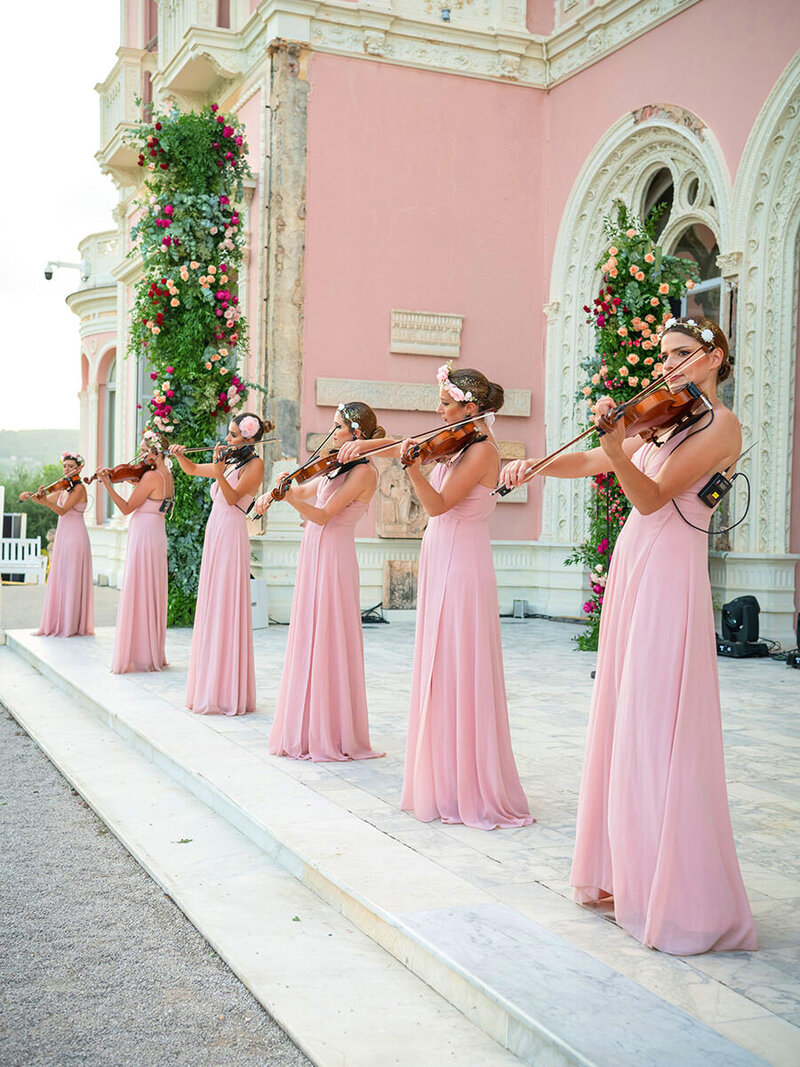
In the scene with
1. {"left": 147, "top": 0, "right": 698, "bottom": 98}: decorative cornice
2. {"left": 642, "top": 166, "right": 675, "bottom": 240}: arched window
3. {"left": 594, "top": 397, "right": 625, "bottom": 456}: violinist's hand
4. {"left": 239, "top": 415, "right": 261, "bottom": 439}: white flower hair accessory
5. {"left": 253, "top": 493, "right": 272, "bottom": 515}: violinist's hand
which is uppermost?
{"left": 147, "top": 0, "right": 698, "bottom": 98}: decorative cornice

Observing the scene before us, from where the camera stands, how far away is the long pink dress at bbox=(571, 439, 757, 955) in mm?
3393

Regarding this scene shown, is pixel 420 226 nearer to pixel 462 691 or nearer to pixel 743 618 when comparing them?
pixel 743 618

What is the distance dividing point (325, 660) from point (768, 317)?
6823mm

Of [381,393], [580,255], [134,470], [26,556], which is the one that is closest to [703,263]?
[580,255]

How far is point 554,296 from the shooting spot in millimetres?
14383

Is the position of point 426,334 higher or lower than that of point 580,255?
lower

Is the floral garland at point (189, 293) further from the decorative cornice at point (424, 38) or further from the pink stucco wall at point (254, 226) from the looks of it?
the decorative cornice at point (424, 38)

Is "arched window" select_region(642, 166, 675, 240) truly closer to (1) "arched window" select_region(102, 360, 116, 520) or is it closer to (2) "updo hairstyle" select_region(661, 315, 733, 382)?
(2) "updo hairstyle" select_region(661, 315, 733, 382)

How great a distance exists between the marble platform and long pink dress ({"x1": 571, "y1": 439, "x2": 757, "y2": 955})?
0.44 feet

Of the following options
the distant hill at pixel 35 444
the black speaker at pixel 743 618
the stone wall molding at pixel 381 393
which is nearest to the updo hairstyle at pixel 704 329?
the black speaker at pixel 743 618

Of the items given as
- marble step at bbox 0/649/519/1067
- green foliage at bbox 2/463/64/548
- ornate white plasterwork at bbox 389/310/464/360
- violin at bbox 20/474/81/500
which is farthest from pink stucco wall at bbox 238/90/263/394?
green foliage at bbox 2/463/64/548

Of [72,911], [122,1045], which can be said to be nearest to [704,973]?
[122,1045]

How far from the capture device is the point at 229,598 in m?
7.48

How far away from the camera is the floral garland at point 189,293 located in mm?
12297
